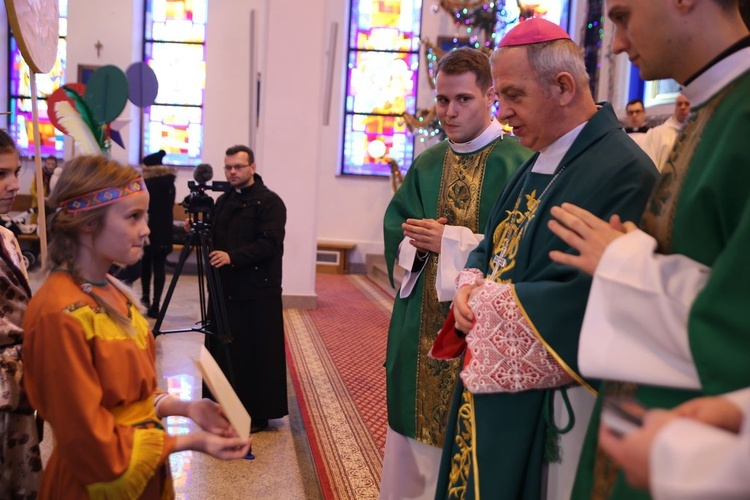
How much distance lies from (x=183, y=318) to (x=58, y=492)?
628 cm

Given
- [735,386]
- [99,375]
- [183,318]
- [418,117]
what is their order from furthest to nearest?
1. [418,117]
2. [183,318]
3. [99,375]
4. [735,386]

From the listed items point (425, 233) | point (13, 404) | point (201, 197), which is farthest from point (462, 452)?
point (201, 197)

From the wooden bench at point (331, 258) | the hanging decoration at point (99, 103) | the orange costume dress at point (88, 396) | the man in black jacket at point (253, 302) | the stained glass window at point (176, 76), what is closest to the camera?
the orange costume dress at point (88, 396)

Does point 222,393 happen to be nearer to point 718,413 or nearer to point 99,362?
point 99,362

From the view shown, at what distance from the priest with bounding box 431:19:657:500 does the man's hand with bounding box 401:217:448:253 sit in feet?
2.01

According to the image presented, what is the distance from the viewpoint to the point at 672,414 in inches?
38.3

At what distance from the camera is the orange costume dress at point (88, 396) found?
5.12ft

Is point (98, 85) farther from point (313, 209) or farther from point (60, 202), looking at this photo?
point (60, 202)

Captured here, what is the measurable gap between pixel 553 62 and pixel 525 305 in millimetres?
666

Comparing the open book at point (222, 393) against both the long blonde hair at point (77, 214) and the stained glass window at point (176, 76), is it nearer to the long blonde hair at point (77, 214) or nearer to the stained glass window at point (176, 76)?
the long blonde hair at point (77, 214)

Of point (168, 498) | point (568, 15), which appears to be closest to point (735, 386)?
point (168, 498)

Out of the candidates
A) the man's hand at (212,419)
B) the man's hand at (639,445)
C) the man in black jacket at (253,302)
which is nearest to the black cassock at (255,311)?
the man in black jacket at (253,302)

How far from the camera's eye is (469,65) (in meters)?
2.65

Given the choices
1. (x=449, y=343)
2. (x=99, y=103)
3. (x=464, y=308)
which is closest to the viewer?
(x=464, y=308)
